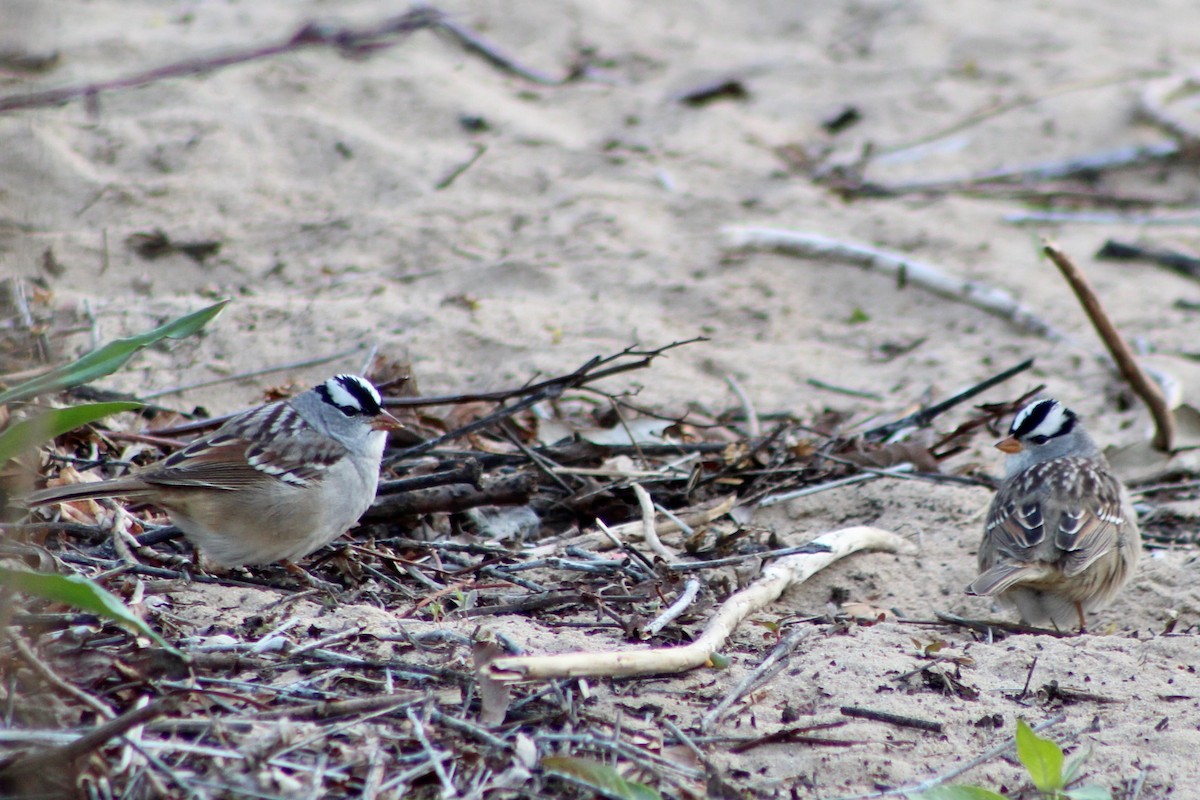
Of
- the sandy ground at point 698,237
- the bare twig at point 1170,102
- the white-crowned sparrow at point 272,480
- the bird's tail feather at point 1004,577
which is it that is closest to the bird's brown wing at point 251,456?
the white-crowned sparrow at point 272,480

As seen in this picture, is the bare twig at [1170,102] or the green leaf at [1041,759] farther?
the bare twig at [1170,102]

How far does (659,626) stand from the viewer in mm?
4066

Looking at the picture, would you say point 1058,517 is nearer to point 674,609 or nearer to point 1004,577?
point 1004,577

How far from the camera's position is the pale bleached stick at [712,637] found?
3445mm

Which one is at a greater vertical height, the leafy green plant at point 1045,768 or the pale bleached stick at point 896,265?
the leafy green plant at point 1045,768

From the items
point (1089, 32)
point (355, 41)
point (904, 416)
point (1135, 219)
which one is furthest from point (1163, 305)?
point (355, 41)

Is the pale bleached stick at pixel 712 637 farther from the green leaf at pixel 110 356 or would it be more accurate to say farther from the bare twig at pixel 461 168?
the bare twig at pixel 461 168

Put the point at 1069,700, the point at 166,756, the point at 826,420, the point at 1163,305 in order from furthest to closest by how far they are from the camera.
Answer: the point at 1163,305 → the point at 826,420 → the point at 1069,700 → the point at 166,756

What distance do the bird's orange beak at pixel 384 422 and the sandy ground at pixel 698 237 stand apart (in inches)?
46.5

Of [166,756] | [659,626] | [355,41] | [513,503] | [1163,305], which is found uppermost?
[355,41]

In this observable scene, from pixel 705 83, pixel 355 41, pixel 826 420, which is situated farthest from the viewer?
pixel 705 83

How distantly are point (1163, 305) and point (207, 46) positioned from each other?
6.36m

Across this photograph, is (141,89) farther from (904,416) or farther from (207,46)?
(904,416)

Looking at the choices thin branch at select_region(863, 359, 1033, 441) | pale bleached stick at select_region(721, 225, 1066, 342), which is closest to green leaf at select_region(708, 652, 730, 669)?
thin branch at select_region(863, 359, 1033, 441)
